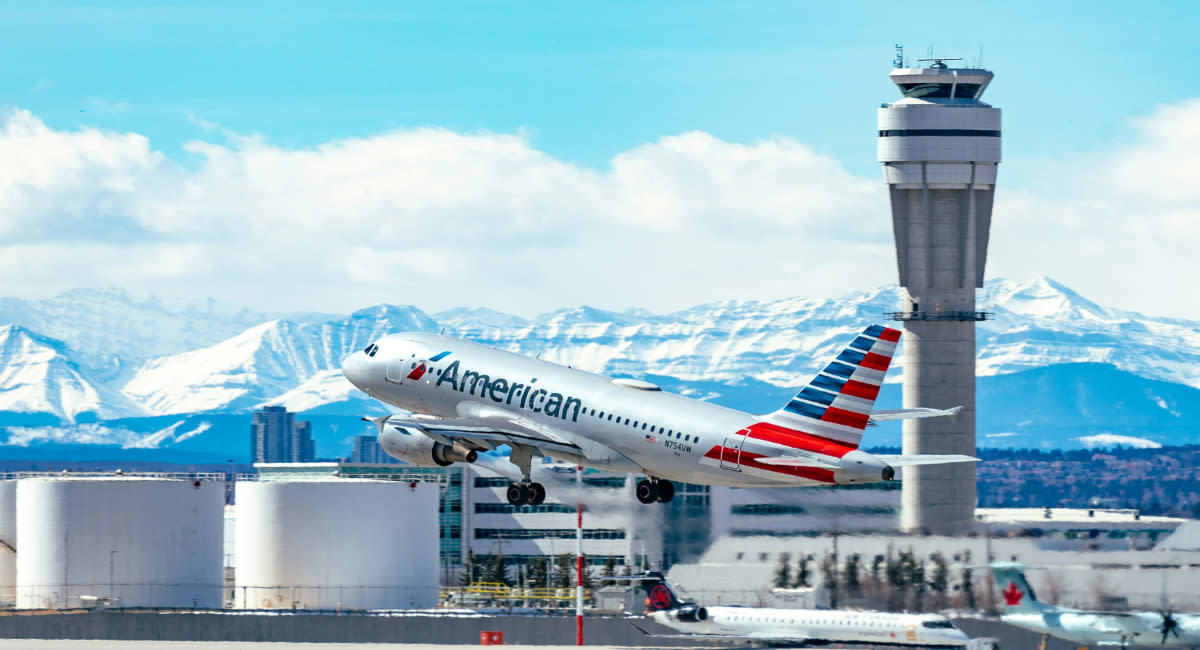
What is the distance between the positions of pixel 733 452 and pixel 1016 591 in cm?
2082

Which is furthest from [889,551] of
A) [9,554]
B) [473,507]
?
[473,507]

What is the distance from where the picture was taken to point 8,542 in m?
149

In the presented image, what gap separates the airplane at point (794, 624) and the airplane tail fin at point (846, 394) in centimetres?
1932

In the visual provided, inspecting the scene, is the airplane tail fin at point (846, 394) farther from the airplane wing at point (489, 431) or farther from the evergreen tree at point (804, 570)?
the evergreen tree at point (804, 570)

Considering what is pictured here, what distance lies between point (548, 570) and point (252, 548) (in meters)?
24.9

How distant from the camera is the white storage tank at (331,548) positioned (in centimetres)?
14238

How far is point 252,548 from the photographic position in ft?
475

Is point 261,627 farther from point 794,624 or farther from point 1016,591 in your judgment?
point 1016,591

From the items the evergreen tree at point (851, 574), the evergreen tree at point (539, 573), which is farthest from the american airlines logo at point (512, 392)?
the evergreen tree at point (539, 573)

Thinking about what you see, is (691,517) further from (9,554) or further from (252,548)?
(9,554)

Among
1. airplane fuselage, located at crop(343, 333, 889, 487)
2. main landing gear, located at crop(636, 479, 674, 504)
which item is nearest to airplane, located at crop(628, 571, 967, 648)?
main landing gear, located at crop(636, 479, 674, 504)

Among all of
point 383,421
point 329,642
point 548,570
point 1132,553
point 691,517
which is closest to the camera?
point 383,421

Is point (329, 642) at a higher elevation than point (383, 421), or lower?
lower

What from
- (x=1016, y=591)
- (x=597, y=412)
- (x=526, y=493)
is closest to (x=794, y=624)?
(x=1016, y=591)
